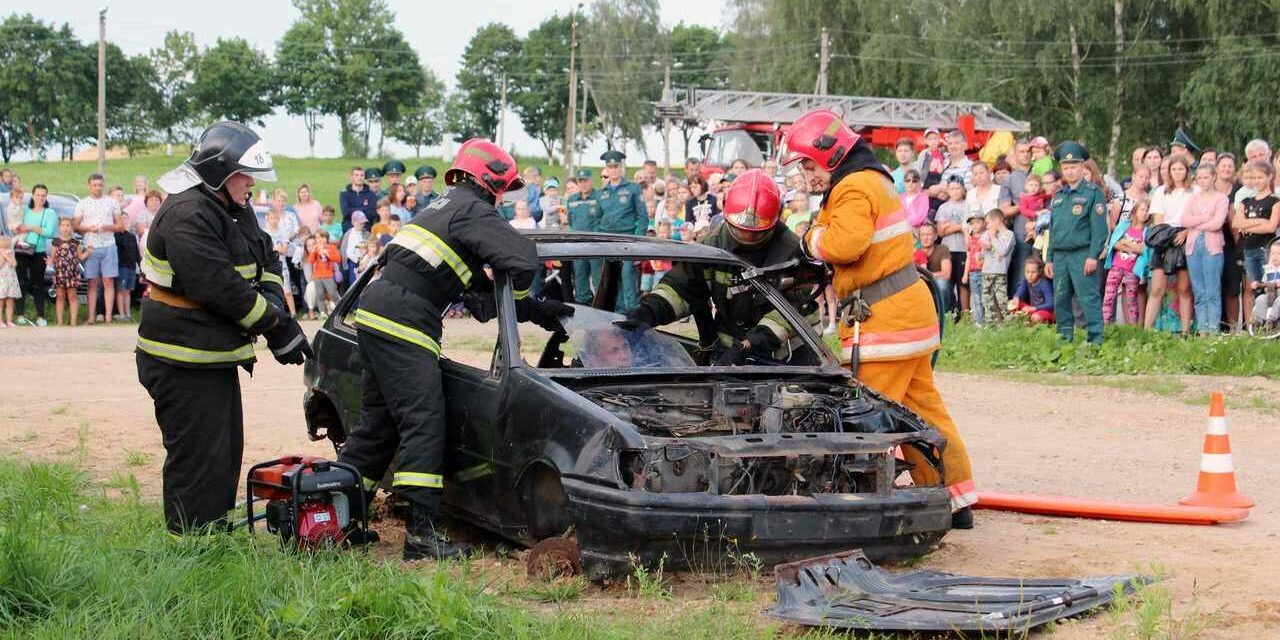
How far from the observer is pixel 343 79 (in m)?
89.2

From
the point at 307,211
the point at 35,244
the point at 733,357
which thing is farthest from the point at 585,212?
the point at 733,357

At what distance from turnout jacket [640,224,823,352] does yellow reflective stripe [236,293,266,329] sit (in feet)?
6.26

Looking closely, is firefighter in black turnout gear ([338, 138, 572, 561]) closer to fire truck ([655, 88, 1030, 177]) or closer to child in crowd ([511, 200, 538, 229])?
child in crowd ([511, 200, 538, 229])

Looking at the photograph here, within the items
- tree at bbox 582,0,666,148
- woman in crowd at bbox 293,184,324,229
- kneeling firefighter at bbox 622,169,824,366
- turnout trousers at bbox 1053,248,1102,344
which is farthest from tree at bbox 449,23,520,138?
kneeling firefighter at bbox 622,169,824,366

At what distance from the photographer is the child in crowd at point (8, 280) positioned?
17.1 m

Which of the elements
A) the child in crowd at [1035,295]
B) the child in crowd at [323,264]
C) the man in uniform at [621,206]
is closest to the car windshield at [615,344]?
the child in crowd at [1035,295]

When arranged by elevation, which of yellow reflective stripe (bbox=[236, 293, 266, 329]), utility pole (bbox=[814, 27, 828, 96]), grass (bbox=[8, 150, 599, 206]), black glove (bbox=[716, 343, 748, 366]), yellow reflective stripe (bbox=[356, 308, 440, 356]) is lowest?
black glove (bbox=[716, 343, 748, 366])

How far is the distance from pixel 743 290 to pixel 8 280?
13517 mm

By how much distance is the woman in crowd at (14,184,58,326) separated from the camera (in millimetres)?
17656

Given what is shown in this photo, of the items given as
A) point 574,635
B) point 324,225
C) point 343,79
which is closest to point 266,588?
point 574,635

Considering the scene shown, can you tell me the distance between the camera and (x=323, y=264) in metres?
18.9

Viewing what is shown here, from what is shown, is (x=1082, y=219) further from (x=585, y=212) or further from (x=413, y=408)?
(x=413, y=408)

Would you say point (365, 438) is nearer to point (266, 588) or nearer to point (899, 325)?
point (266, 588)

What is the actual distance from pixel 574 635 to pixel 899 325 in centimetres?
272
